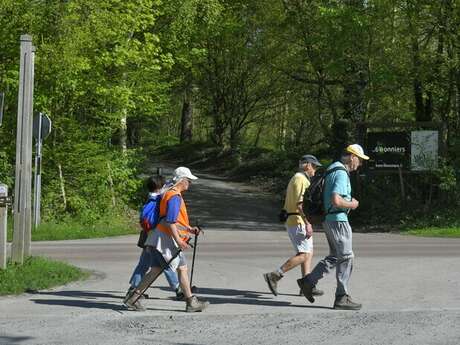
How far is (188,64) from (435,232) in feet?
43.3

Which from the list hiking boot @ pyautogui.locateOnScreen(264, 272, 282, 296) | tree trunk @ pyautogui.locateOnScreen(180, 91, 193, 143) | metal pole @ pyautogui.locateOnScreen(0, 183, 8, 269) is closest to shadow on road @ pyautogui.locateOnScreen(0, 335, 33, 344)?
metal pole @ pyautogui.locateOnScreen(0, 183, 8, 269)

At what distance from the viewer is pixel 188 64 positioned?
3086cm

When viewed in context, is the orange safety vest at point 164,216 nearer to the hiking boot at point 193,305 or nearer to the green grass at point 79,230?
the hiking boot at point 193,305

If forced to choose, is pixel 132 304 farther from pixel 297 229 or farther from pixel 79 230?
pixel 79 230

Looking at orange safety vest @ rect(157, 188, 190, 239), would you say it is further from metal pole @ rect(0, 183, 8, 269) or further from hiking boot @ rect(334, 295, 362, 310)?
metal pole @ rect(0, 183, 8, 269)

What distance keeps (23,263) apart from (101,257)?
130 inches

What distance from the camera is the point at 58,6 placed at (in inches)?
829

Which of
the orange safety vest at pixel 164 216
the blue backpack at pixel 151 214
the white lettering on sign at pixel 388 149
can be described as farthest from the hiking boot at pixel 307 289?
the white lettering on sign at pixel 388 149

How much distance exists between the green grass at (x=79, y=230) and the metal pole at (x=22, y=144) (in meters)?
7.18

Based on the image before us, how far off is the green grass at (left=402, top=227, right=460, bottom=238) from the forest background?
2.63ft

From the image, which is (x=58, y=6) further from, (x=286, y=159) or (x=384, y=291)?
(x=286, y=159)

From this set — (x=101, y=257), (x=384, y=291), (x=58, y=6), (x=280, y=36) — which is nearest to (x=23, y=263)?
(x=101, y=257)

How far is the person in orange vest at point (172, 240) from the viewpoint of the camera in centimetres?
882

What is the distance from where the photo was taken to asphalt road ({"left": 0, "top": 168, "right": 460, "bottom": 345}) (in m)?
7.80
